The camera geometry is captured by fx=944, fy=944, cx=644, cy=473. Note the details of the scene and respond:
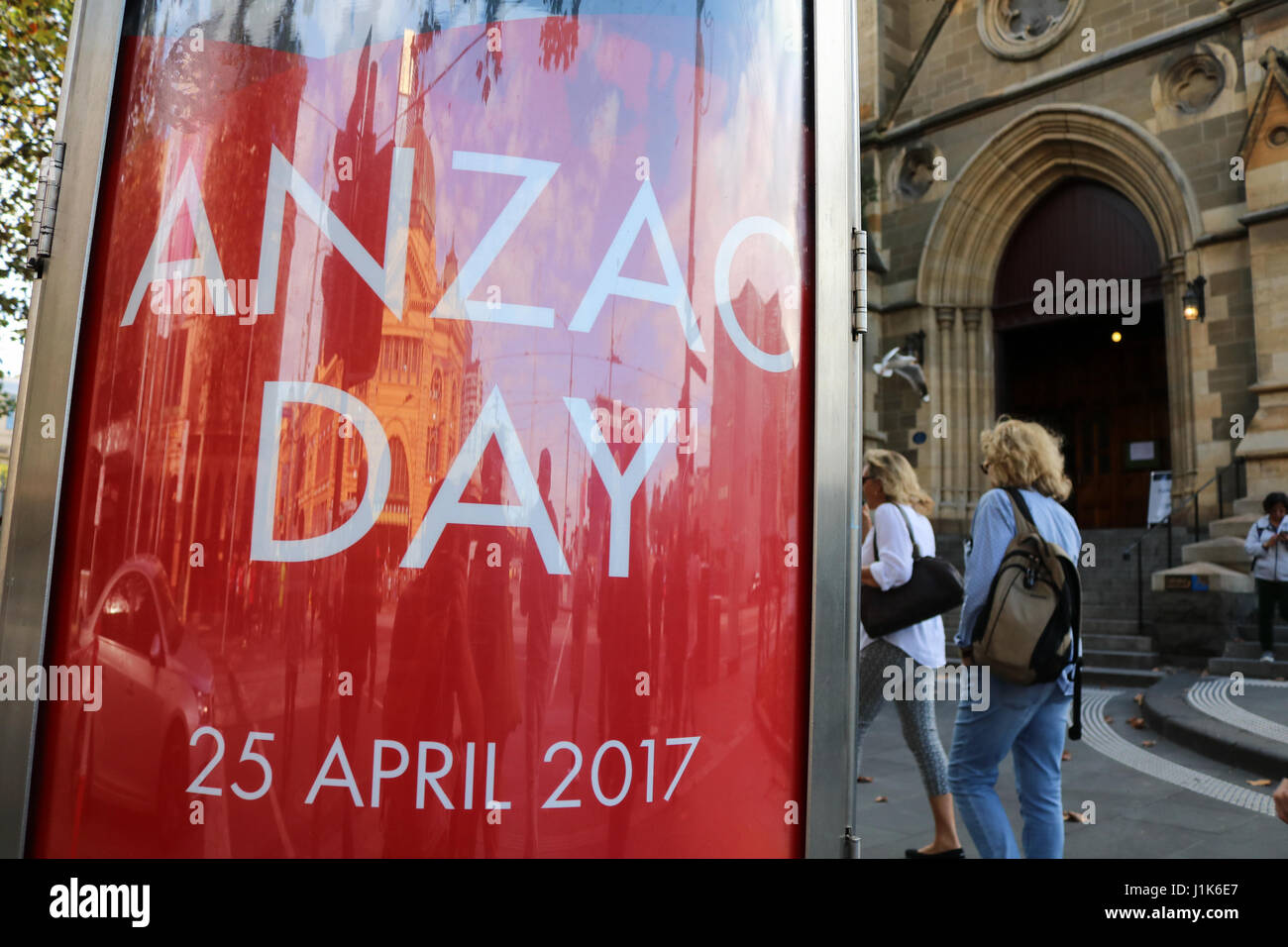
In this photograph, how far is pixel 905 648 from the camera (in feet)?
13.6

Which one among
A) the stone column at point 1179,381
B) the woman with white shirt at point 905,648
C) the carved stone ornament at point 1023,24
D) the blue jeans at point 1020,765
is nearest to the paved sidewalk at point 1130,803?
the woman with white shirt at point 905,648

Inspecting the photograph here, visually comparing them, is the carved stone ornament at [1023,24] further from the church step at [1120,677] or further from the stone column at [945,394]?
the church step at [1120,677]

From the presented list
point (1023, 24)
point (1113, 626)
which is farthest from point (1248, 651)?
point (1023, 24)

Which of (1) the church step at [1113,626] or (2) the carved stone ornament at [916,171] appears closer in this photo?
(1) the church step at [1113,626]

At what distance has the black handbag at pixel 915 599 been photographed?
13.4 ft

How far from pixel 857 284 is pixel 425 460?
2.46 ft

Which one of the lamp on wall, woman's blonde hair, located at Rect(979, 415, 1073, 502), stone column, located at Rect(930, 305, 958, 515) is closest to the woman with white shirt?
woman's blonde hair, located at Rect(979, 415, 1073, 502)

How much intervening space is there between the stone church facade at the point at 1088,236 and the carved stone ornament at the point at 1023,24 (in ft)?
0.11

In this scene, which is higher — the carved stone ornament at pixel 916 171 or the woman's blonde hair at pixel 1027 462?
the carved stone ornament at pixel 916 171

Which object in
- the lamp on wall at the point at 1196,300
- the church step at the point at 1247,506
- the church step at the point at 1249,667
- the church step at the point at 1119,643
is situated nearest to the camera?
the church step at the point at 1249,667

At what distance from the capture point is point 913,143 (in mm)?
17188

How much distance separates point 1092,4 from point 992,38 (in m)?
1.65

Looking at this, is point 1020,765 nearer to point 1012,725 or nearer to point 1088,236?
point 1012,725

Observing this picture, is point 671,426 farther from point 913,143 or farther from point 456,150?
point 913,143
